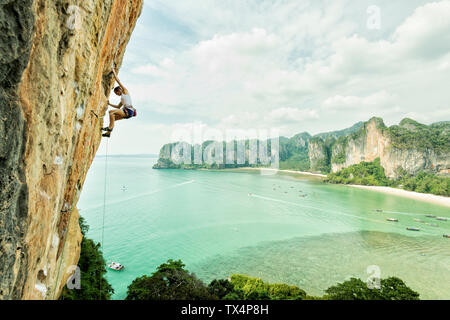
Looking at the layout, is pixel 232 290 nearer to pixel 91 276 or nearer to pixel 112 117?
pixel 91 276

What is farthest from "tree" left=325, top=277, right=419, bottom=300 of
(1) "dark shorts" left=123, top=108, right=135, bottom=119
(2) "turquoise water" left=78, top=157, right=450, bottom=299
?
(1) "dark shorts" left=123, top=108, right=135, bottom=119

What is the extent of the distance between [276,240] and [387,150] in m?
53.3

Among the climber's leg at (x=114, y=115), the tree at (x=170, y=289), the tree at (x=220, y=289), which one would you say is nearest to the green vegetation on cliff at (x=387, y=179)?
the tree at (x=220, y=289)

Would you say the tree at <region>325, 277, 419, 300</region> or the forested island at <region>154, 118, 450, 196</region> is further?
the forested island at <region>154, 118, 450, 196</region>

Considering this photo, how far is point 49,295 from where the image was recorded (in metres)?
3.69

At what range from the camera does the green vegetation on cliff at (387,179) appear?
43.3 metres

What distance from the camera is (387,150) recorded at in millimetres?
57000

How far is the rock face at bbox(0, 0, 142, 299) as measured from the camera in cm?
200

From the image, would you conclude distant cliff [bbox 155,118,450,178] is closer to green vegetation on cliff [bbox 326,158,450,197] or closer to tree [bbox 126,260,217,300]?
green vegetation on cliff [bbox 326,158,450,197]

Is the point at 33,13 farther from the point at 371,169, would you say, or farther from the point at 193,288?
the point at 371,169

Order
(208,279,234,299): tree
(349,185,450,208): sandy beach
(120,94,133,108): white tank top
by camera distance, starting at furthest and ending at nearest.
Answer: (349,185,450,208): sandy beach
(208,279,234,299): tree
(120,94,133,108): white tank top

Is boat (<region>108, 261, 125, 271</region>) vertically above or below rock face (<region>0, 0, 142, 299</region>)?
below

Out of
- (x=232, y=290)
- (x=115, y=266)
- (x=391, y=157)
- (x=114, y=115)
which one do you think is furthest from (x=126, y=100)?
(x=391, y=157)
